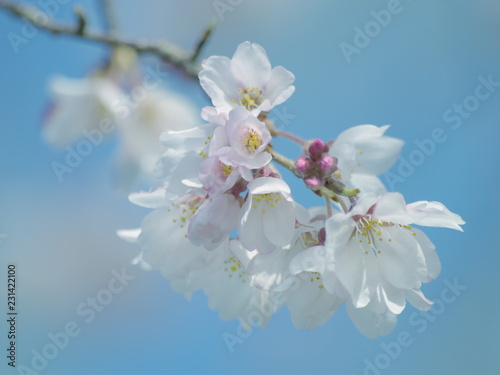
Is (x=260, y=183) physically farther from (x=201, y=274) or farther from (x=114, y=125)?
(x=114, y=125)

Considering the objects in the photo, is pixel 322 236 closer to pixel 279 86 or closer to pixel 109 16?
pixel 279 86

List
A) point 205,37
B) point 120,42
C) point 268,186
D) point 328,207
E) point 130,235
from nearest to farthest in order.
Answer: point 268,186 → point 328,207 → point 130,235 → point 205,37 → point 120,42

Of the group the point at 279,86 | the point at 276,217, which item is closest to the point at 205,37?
the point at 279,86

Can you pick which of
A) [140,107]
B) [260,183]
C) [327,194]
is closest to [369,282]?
[327,194]

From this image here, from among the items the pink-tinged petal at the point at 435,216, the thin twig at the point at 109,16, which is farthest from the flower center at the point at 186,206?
the thin twig at the point at 109,16

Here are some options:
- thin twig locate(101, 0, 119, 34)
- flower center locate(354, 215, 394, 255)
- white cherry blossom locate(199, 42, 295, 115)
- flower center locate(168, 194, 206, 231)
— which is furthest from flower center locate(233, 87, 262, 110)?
thin twig locate(101, 0, 119, 34)

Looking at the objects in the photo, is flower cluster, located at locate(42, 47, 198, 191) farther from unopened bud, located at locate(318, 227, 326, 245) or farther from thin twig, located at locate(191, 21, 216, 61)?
unopened bud, located at locate(318, 227, 326, 245)
